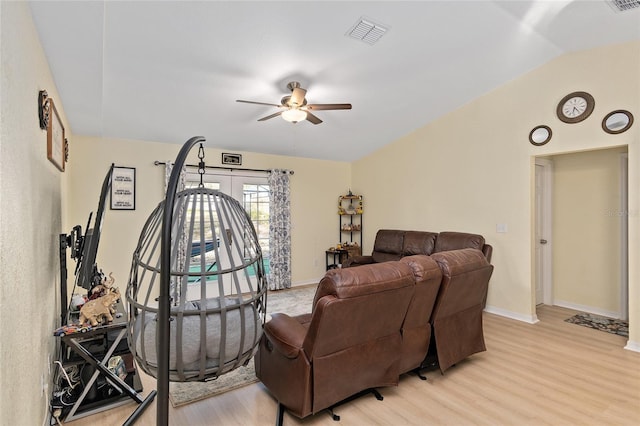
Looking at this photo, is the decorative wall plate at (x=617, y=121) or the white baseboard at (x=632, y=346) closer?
the white baseboard at (x=632, y=346)

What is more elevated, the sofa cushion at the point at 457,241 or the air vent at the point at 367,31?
the air vent at the point at 367,31

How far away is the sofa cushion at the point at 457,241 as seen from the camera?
4.40 metres

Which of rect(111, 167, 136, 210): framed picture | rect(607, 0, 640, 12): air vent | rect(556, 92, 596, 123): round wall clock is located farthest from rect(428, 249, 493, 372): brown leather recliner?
rect(111, 167, 136, 210): framed picture

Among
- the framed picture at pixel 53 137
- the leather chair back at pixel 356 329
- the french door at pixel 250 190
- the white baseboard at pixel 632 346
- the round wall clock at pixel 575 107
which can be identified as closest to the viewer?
the leather chair back at pixel 356 329

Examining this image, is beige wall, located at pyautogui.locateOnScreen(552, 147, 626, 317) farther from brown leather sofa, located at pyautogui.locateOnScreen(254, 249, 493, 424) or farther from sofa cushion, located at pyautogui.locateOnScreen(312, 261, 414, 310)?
sofa cushion, located at pyautogui.locateOnScreen(312, 261, 414, 310)

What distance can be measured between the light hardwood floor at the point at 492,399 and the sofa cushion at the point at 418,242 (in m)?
1.90

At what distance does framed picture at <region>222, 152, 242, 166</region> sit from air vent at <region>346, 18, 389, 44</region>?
2958 mm

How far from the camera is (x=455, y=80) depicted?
4.21 metres

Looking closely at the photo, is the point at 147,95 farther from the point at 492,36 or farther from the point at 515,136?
the point at 515,136

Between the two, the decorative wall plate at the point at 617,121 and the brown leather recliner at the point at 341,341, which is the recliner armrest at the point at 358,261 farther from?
the decorative wall plate at the point at 617,121

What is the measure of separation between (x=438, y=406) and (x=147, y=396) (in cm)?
219

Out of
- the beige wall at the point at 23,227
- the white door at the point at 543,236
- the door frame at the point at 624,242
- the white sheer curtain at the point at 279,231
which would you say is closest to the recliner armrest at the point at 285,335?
the beige wall at the point at 23,227

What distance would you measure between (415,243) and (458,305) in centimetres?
238

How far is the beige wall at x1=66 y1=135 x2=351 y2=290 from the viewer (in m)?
4.17
